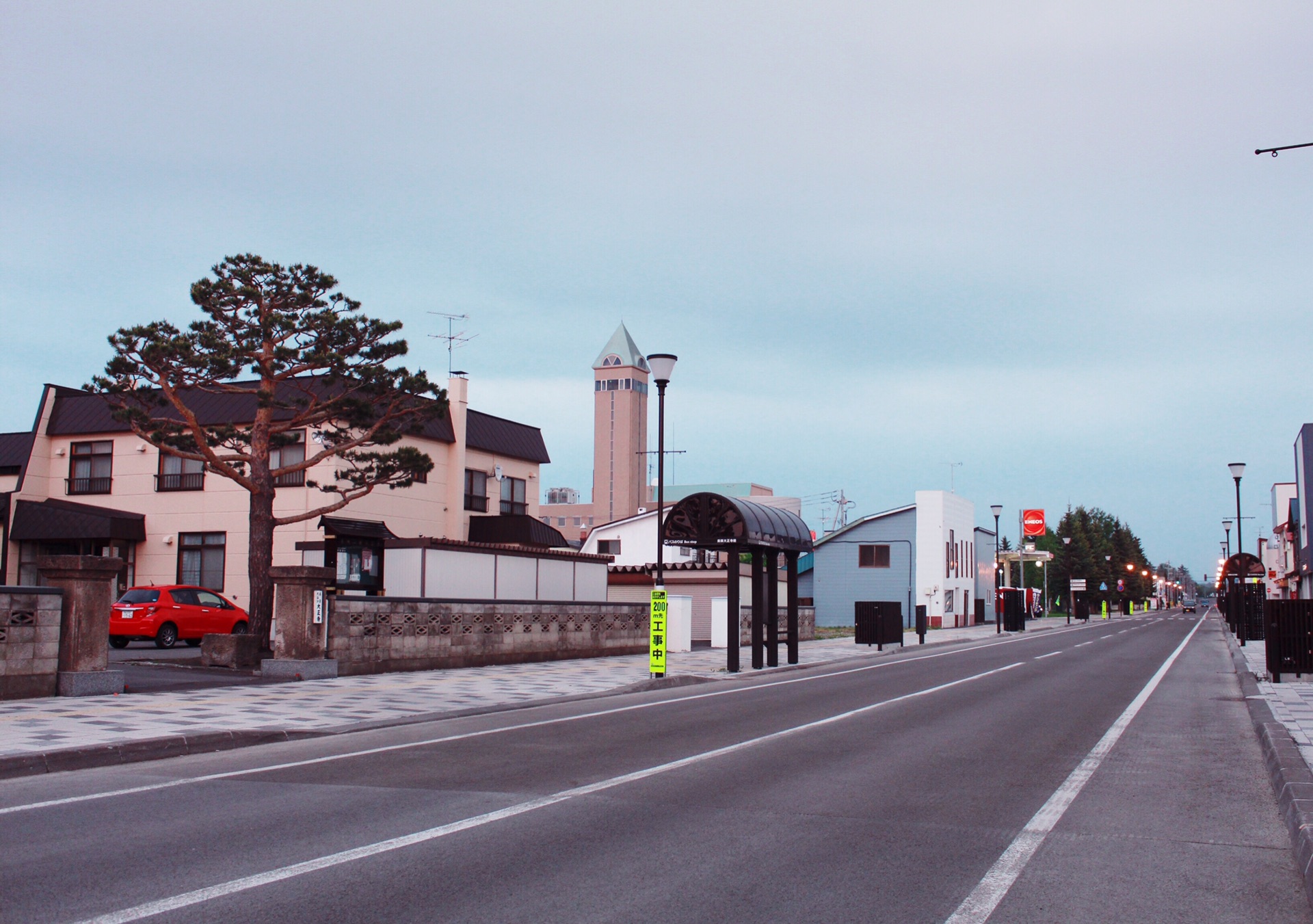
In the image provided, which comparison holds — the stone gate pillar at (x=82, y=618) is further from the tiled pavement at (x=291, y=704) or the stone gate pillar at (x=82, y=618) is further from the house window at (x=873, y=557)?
the house window at (x=873, y=557)

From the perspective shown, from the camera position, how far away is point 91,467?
132 ft

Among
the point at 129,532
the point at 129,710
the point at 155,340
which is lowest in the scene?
the point at 129,710

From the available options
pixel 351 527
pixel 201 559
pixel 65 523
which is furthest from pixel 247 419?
pixel 65 523

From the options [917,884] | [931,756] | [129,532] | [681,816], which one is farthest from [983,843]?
[129,532]

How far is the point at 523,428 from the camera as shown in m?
47.4

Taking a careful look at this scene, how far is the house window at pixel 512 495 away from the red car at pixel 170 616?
16650 millimetres

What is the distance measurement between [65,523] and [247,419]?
7154 millimetres

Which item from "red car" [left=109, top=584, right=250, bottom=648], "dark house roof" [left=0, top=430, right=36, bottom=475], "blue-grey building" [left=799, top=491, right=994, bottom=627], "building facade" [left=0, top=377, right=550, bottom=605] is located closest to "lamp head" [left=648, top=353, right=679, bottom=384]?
"red car" [left=109, top=584, right=250, bottom=648]

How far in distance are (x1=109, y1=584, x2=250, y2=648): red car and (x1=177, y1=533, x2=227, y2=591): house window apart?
30.6 ft

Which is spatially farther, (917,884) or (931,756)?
(931,756)

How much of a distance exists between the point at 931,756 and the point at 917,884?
504 cm

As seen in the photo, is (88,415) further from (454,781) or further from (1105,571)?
(1105,571)

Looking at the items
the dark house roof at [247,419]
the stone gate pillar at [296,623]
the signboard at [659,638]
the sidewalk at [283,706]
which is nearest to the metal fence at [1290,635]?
the sidewalk at [283,706]

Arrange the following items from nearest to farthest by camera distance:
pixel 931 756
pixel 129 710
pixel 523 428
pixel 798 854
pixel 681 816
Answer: pixel 798 854, pixel 681 816, pixel 931 756, pixel 129 710, pixel 523 428
